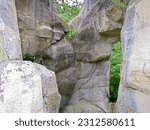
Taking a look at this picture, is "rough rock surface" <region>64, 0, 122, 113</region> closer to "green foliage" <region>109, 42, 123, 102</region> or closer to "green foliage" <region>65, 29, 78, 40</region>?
"green foliage" <region>65, 29, 78, 40</region>

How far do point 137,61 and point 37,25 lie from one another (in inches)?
205

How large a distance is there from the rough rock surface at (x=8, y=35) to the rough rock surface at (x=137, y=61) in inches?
82.5

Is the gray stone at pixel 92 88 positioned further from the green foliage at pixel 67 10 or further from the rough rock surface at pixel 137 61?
the rough rock surface at pixel 137 61

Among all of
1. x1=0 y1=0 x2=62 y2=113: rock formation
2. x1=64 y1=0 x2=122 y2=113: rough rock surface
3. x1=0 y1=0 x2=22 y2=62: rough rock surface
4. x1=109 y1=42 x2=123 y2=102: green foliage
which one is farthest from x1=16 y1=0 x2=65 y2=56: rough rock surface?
x1=109 y1=42 x2=123 y2=102: green foliage

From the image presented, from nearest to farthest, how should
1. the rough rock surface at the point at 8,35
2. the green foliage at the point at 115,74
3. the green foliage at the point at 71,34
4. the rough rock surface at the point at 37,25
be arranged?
1. the rough rock surface at the point at 8,35
2. the rough rock surface at the point at 37,25
3. the green foliage at the point at 71,34
4. the green foliage at the point at 115,74

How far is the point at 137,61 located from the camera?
189 inches

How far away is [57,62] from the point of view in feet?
34.1

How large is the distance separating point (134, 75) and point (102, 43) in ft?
19.0

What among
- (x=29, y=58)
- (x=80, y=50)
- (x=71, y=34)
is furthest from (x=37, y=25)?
(x=80, y=50)

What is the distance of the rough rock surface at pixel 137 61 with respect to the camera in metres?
4.63

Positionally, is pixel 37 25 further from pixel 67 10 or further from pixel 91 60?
pixel 91 60

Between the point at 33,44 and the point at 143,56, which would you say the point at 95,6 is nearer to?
the point at 33,44

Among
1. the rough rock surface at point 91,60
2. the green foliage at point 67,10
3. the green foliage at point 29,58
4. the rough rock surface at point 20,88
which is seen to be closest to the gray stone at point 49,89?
Result: the rough rock surface at point 20,88

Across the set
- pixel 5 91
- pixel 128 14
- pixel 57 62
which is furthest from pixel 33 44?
pixel 5 91
